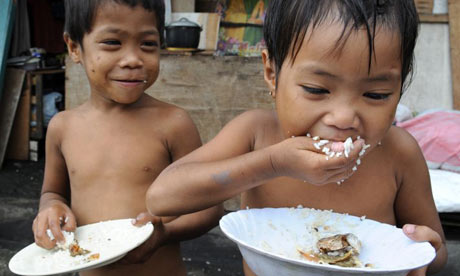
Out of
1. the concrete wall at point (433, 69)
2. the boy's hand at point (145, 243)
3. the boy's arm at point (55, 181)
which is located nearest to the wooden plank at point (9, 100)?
the boy's arm at point (55, 181)

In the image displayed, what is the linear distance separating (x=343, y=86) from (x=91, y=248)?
1.04 m

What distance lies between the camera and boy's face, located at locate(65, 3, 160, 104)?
1.62 m

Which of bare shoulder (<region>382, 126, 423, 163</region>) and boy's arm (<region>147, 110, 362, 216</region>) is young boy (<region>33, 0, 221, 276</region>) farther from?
bare shoulder (<region>382, 126, 423, 163</region>)

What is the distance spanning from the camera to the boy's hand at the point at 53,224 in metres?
1.56

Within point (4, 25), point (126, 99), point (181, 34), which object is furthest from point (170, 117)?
A: point (4, 25)

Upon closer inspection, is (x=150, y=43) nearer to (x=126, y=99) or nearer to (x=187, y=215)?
(x=126, y=99)

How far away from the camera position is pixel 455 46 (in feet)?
13.9

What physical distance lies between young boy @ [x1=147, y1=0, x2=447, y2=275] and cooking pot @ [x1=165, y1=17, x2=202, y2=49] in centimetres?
236

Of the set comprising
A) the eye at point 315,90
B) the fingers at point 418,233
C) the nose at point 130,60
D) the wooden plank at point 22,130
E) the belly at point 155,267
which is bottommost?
the wooden plank at point 22,130

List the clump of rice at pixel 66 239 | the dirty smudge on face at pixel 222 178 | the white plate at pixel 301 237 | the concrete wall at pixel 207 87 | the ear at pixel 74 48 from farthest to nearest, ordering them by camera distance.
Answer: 1. the concrete wall at pixel 207 87
2. the ear at pixel 74 48
3. the clump of rice at pixel 66 239
4. the dirty smudge on face at pixel 222 178
5. the white plate at pixel 301 237

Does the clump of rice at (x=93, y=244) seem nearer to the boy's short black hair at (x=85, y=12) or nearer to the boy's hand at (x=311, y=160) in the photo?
the boy's hand at (x=311, y=160)

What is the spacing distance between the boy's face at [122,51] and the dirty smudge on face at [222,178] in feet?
2.09

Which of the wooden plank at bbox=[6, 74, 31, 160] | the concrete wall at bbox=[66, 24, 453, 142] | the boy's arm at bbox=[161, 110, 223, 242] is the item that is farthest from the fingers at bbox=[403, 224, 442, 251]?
the wooden plank at bbox=[6, 74, 31, 160]

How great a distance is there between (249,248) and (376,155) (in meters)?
0.67
